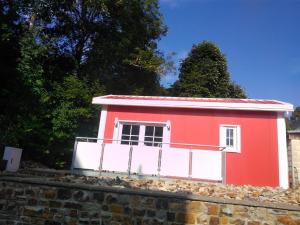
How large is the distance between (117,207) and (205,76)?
21984mm

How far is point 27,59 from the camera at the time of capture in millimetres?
14750

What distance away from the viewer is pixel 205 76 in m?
26.7

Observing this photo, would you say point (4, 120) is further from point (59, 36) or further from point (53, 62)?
point (59, 36)

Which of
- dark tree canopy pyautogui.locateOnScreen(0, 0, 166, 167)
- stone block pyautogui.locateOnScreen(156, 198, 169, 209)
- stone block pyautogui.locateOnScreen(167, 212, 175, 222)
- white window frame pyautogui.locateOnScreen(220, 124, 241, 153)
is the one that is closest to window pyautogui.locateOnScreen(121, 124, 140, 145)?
dark tree canopy pyautogui.locateOnScreen(0, 0, 166, 167)

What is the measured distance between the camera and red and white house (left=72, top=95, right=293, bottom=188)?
32.1 ft

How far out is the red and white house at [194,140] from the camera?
9.79 m

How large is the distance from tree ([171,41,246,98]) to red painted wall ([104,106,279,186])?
1399cm

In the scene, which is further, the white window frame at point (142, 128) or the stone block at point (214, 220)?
the white window frame at point (142, 128)

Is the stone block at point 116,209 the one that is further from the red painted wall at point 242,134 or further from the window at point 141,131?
the red painted wall at point 242,134

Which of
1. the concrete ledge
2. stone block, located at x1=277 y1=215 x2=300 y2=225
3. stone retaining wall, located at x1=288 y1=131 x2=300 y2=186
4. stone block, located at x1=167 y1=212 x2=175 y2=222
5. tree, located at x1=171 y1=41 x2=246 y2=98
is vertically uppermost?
tree, located at x1=171 y1=41 x2=246 y2=98

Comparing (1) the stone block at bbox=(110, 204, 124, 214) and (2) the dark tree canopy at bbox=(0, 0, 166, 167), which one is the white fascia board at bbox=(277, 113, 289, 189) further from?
(2) the dark tree canopy at bbox=(0, 0, 166, 167)

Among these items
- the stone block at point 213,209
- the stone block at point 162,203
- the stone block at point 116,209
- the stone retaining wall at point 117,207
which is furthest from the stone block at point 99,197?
the stone block at point 213,209

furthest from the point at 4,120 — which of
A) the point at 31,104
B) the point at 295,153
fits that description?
the point at 295,153

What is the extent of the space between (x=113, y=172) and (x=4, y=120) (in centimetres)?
602
